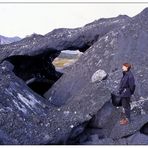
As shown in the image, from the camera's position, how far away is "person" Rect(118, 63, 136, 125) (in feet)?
40.9

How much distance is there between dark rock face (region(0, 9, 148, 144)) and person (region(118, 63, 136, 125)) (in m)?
0.47

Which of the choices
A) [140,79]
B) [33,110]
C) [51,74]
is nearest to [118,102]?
[140,79]

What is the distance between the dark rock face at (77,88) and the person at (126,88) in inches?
18.5

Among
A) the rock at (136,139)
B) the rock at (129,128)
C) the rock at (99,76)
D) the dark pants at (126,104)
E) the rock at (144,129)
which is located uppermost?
the rock at (99,76)

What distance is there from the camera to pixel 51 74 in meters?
22.1

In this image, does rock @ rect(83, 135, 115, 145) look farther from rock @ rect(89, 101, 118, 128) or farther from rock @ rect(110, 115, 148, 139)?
rock @ rect(89, 101, 118, 128)

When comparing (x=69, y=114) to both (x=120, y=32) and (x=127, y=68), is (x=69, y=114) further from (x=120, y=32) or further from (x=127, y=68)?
(x=120, y=32)

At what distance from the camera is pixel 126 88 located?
496 inches

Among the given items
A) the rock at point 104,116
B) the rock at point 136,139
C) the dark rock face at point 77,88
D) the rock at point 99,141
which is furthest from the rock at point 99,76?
the rock at point 136,139

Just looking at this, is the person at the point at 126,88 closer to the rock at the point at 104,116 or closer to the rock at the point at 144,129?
the rock at the point at 144,129

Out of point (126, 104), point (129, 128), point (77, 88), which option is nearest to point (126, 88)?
point (126, 104)

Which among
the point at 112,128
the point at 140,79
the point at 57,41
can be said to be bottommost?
the point at 112,128

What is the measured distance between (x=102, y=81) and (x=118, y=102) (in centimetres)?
201

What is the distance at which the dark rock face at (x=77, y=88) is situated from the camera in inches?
517
